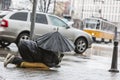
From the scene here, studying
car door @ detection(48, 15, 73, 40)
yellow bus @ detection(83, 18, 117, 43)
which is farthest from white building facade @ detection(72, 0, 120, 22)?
car door @ detection(48, 15, 73, 40)

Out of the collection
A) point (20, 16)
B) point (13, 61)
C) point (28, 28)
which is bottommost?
point (13, 61)

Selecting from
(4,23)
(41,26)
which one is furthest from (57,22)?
(4,23)

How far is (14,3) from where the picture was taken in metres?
103

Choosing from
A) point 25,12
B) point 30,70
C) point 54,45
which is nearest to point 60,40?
point 54,45

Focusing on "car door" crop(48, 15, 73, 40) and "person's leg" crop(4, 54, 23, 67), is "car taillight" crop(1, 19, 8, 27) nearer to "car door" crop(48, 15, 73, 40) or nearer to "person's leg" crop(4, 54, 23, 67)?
"car door" crop(48, 15, 73, 40)

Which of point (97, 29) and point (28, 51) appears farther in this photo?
point (97, 29)

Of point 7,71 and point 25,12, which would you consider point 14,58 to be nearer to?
point 7,71

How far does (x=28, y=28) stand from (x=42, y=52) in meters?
6.75

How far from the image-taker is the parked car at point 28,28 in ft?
54.1

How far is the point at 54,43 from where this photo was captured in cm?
1027

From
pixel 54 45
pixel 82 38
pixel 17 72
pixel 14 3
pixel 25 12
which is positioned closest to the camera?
pixel 17 72

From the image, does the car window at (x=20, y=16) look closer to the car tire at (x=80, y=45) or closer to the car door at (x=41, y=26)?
the car door at (x=41, y=26)

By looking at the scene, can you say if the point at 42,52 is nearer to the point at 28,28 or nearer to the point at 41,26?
the point at 28,28

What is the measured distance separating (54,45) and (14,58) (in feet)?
3.24
